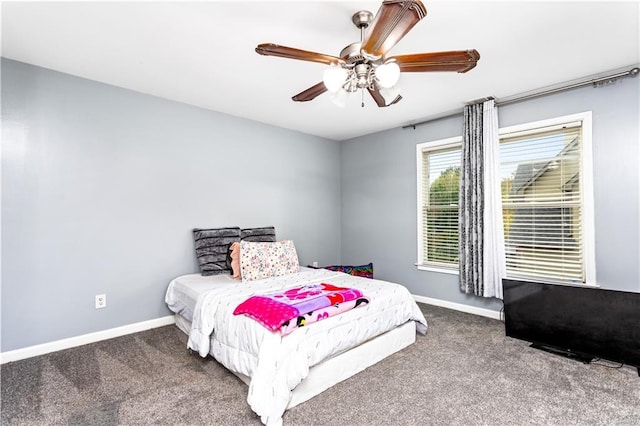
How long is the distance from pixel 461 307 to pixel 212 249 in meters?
3.04

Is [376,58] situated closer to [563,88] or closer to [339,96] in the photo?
[339,96]

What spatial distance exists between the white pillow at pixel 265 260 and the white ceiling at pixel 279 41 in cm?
162

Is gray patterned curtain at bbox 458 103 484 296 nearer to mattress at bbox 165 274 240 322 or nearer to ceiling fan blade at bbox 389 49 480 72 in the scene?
ceiling fan blade at bbox 389 49 480 72

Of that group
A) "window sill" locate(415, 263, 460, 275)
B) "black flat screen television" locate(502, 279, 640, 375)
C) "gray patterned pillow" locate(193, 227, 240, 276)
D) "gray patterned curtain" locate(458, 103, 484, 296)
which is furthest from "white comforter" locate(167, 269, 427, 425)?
"window sill" locate(415, 263, 460, 275)

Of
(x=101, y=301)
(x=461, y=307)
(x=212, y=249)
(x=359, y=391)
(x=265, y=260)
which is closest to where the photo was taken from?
A: (x=359, y=391)

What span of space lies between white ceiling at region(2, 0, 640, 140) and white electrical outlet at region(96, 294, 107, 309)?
2036 mm

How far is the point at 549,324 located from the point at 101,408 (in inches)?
135

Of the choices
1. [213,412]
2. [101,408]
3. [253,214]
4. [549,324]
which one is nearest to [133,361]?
[101,408]

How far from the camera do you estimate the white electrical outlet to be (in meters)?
2.87

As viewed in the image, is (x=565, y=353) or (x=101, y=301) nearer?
(x=565, y=353)

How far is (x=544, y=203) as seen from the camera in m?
3.17

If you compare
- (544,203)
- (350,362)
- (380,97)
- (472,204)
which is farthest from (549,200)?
(350,362)

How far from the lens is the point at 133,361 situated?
2.46 m

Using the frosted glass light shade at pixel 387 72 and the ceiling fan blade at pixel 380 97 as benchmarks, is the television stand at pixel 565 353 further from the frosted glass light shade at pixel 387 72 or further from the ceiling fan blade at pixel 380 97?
the frosted glass light shade at pixel 387 72
